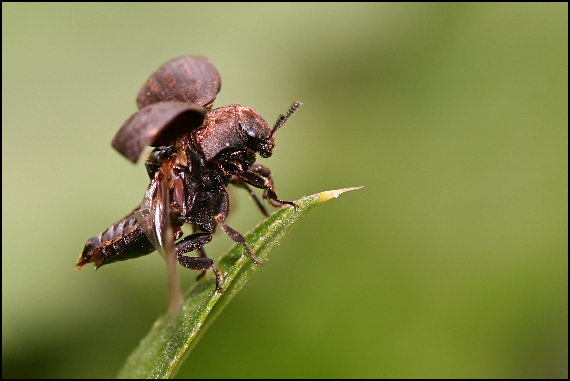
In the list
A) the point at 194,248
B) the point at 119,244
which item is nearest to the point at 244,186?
the point at 194,248

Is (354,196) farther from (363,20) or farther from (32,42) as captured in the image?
(32,42)

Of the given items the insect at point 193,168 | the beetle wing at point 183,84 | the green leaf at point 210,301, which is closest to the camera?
the green leaf at point 210,301

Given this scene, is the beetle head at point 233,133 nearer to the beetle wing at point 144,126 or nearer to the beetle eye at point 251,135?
the beetle eye at point 251,135

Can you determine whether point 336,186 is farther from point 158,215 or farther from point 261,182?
point 158,215

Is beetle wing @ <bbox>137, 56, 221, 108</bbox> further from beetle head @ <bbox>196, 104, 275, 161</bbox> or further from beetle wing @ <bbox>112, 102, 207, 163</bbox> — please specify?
beetle wing @ <bbox>112, 102, 207, 163</bbox>

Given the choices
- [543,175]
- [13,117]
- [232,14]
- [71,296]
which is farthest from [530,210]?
[13,117]

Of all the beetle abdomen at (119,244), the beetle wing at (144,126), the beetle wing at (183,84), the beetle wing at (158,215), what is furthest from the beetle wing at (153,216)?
the beetle wing at (183,84)
